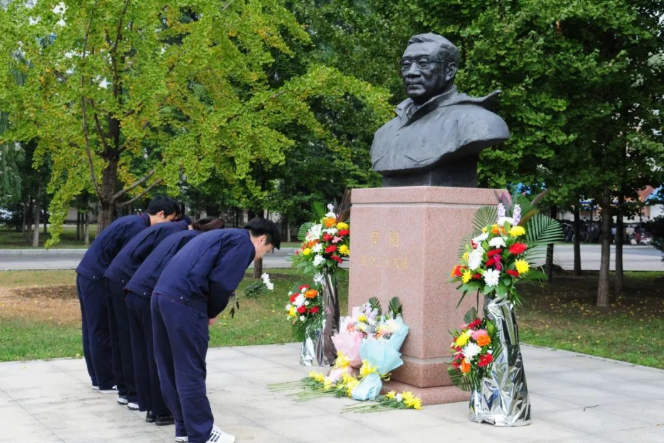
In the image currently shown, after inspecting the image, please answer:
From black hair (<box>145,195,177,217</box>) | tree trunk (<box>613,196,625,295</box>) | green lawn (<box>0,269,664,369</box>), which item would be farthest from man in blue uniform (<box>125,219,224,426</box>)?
tree trunk (<box>613,196,625,295</box>)

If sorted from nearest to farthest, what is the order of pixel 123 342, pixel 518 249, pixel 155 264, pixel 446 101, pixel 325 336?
pixel 155 264, pixel 518 249, pixel 123 342, pixel 446 101, pixel 325 336

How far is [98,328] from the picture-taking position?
7480mm

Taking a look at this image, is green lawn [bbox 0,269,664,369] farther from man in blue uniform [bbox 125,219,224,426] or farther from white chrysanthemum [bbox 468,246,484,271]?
man in blue uniform [bbox 125,219,224,426]

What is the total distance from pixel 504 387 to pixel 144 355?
2825 mm

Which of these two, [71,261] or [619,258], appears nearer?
[619,258]

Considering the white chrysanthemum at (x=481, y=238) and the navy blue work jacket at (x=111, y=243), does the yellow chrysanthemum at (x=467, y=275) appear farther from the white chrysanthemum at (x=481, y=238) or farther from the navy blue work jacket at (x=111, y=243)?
the navy blue work jacket at (x=111, y=243)

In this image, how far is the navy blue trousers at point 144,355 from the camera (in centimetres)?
623

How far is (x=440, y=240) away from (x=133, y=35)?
8339 mm

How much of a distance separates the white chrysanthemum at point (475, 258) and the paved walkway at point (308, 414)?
4.04 ft

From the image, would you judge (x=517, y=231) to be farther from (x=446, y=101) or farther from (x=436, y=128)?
(x=446, y=101)

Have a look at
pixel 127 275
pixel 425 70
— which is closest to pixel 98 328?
Answer: pixel 127 275

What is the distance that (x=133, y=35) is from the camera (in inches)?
533

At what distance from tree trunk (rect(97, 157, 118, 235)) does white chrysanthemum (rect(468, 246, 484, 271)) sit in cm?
991

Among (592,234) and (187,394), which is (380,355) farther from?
(592,234)
